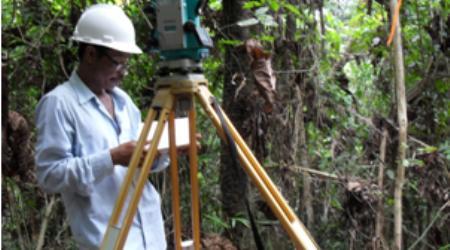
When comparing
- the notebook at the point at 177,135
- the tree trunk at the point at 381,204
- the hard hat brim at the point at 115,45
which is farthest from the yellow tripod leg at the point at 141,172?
the tree trunk at the point at 381,204

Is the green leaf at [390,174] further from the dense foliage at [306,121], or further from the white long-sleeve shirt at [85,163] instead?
the white long-sleeve shirt at [85,163]

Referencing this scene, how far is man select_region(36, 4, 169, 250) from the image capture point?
70.1 inches

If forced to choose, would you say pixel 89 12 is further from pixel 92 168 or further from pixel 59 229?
pixel 59 229

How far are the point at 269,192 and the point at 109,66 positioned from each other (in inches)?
29.8

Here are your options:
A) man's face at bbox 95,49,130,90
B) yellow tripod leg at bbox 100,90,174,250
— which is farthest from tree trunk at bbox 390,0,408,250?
yellow tripod leg at bbox 100,90,174,250

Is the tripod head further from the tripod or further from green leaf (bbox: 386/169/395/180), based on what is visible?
green leaf (bbox: 386/169/395/180)

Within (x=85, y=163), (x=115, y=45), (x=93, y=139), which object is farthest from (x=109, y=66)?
(x=85, y=163)

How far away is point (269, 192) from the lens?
1431 mm

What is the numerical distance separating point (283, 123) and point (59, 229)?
1604 millimetres

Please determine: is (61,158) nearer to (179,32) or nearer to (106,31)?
(106,31)

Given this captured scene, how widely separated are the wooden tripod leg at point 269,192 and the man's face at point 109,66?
52cm

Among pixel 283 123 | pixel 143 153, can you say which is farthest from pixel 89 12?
pixel 283 123

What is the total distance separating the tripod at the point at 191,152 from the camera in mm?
1418

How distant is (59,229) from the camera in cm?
377
